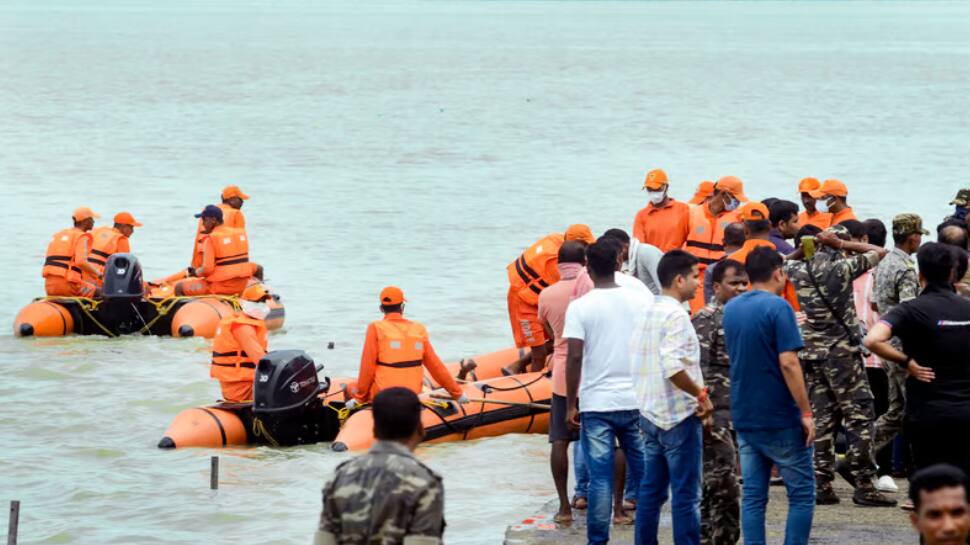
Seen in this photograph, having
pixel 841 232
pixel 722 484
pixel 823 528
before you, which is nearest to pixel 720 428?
pixel 722 484

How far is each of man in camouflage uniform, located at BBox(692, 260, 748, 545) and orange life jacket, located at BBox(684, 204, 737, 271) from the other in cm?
418

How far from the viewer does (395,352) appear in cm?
1216

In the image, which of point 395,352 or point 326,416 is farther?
point 326,416

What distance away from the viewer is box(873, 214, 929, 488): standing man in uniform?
924 cm

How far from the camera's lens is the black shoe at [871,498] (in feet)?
30.3

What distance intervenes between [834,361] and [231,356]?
19.0 ft

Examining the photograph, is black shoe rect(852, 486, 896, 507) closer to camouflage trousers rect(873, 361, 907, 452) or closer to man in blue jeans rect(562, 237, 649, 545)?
camouflage trousers rect(873, 361, 907, 452)

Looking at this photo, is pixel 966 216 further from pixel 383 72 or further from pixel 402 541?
pixel 383 72

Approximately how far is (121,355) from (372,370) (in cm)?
764

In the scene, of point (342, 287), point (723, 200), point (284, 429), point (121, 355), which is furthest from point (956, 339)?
point (342, 287)

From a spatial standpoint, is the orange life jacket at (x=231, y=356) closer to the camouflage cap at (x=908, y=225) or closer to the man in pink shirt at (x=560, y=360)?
the man in pink shirt at (x=560, y=360)

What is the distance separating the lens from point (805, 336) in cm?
912

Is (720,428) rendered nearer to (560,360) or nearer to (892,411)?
(560,360)

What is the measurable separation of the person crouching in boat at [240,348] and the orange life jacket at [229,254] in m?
5.02
